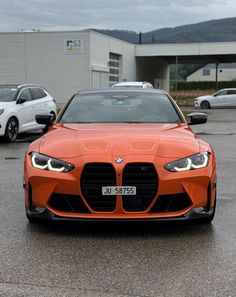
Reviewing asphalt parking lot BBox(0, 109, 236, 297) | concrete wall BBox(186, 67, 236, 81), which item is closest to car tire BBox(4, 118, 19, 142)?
asphalt parking lot BBox(0, 109, 236, 297)

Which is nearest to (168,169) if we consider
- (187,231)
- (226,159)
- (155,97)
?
(187,231)

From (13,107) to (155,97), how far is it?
334 inches

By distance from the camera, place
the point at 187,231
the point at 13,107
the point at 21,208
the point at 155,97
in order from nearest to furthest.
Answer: the point at 187,231
the point at 21,208
the point at 155,97
the point at 13,107

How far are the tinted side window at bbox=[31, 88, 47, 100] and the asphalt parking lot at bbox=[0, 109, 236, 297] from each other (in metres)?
10.3

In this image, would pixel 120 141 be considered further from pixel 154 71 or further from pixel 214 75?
pixel 214 75

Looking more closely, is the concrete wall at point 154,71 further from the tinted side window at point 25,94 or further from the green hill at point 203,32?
the green hill at point 203,32

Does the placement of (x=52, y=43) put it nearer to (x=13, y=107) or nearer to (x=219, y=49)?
(x=219, y=49)

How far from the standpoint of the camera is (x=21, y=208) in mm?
6793

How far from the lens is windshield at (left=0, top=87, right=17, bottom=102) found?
1552 centimetres

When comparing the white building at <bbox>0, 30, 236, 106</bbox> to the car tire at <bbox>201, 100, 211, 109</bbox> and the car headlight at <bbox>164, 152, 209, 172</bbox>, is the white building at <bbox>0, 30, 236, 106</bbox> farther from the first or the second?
the car headlight at <bbox>164, 152, 209, 172</bbox>

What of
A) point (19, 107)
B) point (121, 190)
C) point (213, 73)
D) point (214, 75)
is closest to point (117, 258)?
point (121, 190)

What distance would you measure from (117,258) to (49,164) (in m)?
1.16

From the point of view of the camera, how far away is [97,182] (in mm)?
5246

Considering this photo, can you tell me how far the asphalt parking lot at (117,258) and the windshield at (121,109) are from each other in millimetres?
1320
